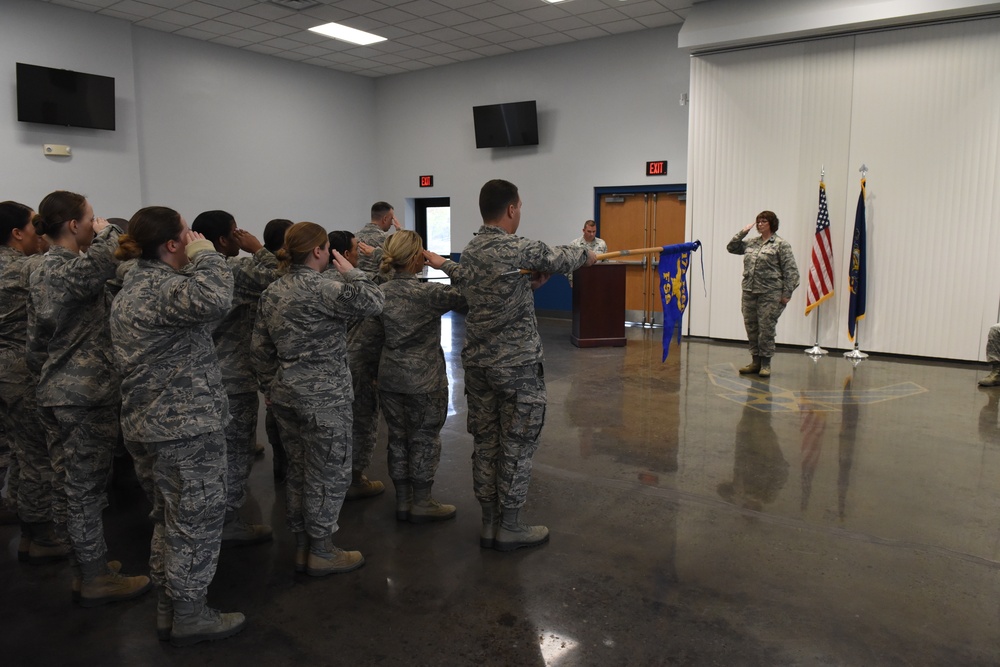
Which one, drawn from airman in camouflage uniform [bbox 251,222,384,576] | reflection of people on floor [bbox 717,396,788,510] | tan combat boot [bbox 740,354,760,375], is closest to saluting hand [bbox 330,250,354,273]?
airman in camouflage uniform [bbox 251,222,384,576]

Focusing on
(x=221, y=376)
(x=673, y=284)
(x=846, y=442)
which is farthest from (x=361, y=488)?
(x=846, y=442)

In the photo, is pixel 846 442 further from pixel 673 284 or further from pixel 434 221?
pixel 434 221

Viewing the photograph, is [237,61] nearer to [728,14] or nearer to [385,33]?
[385,33]

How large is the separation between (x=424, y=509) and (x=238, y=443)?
99 centimetres

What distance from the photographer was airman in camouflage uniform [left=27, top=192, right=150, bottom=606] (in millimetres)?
2682

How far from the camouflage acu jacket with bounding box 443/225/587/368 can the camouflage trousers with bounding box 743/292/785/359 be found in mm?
4392

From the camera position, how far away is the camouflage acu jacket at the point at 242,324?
342 cm

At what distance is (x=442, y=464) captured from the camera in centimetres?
454

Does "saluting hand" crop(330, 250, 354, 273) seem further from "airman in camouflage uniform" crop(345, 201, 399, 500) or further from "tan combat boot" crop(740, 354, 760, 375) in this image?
"tan combat boot" crop(740, 354, 760, 375)

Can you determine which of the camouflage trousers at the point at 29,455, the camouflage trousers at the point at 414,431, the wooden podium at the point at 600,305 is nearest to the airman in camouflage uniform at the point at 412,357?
the camouflage trousers at the point at 414,431

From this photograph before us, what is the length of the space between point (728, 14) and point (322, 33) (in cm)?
557

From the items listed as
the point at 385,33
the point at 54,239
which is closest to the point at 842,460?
the point at 54,239

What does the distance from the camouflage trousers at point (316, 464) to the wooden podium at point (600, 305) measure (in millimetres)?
6053

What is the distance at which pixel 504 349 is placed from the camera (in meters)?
3.15
